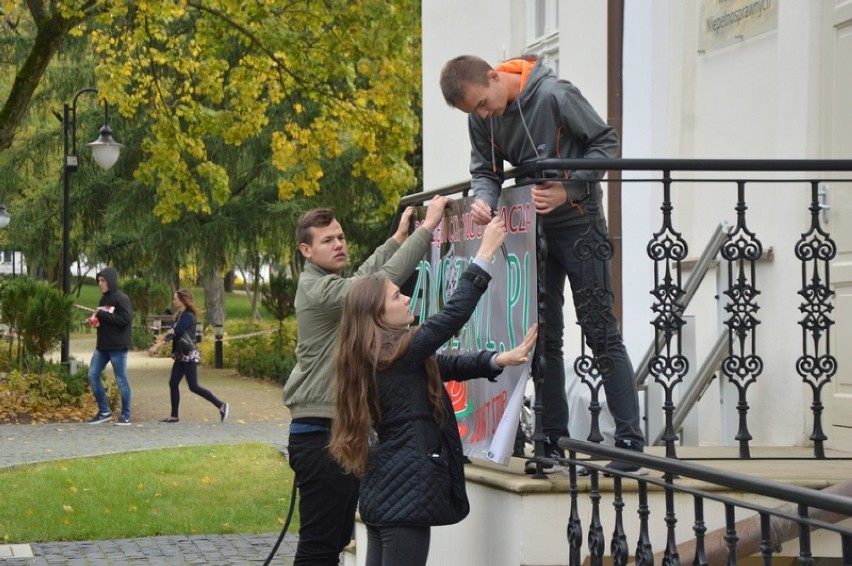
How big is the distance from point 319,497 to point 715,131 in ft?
16.1

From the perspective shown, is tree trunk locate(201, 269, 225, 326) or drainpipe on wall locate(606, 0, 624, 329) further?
tree trunk locate(201, 269, 225, 326)

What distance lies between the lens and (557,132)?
5.70 metres

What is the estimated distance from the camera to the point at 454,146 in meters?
15.6

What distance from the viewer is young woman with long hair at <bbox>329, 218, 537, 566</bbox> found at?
16.5 feet

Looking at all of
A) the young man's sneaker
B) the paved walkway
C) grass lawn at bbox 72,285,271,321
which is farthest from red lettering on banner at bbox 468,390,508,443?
grass lawn at bbox 72,285,271,321

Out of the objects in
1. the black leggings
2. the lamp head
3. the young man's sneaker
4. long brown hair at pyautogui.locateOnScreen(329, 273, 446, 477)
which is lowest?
the young man's sneaker

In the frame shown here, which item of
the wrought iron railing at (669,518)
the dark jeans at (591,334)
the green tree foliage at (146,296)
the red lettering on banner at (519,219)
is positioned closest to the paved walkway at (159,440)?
the dark jeans at (591,334)

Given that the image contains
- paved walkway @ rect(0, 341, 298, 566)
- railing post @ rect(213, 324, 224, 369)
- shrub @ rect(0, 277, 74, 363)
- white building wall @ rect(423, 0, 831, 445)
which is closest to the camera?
white building wall @ rect(423, 0, 831, 445)

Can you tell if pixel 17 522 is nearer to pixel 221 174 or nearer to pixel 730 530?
pixel 730 530

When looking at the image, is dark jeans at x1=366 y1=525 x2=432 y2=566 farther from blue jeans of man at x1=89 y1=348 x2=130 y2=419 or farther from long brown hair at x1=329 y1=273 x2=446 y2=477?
blue jeans of man at x1=89 y1=348 x2=130 y2=419

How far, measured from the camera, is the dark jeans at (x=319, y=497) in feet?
19.2

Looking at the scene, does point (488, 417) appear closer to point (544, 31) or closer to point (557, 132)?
point (557, 132)

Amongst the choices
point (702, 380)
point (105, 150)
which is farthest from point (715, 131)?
point (105, 150)

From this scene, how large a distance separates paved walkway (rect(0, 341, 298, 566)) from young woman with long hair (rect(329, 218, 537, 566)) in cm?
454
